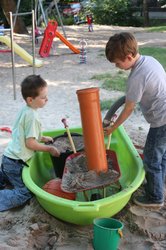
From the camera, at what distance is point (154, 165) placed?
2295 millimetres

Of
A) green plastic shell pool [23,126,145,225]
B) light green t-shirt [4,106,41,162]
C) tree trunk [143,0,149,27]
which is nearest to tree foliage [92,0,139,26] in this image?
tree trunk [143,0,149,27]

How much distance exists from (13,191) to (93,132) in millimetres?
612

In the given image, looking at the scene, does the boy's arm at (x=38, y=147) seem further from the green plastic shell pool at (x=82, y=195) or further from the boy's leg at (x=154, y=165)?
the boy's leg at (x=154, y=165)

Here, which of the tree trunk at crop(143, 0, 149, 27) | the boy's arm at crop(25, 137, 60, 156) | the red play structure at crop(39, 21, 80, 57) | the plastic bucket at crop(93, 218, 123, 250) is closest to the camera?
the plastic bucket at crop(93, 218, 123, 250)

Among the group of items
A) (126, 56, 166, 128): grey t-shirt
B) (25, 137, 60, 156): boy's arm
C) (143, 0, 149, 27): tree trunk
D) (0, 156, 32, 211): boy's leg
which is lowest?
(0, 156, 32, 211): boy's leg

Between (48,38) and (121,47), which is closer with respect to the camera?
(121,47)

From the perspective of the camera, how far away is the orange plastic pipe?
2.21m

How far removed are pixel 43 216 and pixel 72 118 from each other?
1.84 meters

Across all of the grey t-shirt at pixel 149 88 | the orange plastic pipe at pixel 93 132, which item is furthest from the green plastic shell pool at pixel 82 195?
the grey t-shirt at pixel 149 88

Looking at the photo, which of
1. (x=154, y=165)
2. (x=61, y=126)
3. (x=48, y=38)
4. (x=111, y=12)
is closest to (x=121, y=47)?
(x=154, y=165)

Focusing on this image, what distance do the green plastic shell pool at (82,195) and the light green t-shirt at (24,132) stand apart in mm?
76

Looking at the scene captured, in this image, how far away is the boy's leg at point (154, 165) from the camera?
2.25 m

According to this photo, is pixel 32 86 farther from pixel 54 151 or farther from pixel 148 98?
Answer: pixel 148 98

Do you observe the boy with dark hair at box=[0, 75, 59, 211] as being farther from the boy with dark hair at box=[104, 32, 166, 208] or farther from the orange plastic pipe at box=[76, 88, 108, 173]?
the boy with dark hair at box=[104, 32, 166, 208]
